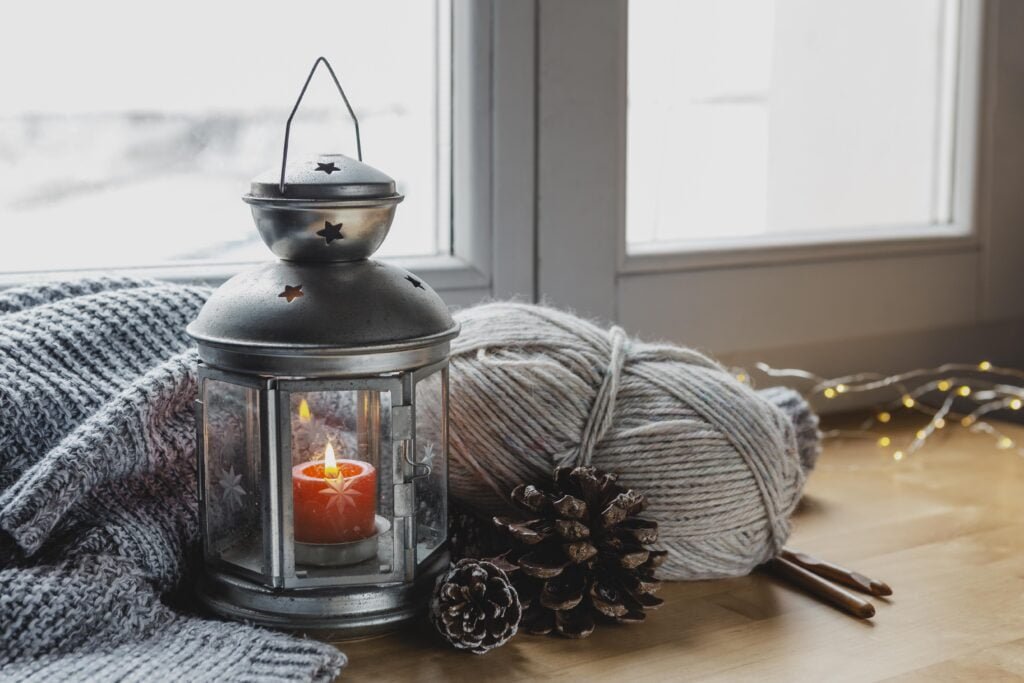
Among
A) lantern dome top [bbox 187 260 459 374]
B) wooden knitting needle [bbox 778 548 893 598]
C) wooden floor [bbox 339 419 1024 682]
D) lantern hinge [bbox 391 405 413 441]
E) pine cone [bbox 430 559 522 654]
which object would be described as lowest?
wooden floor [bbox 339 419 1024 682]

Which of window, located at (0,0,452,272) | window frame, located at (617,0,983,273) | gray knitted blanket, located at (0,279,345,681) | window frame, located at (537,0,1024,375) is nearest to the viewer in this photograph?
gray knitted blanket, located at (0,279,345,681)

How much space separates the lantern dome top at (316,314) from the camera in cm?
72

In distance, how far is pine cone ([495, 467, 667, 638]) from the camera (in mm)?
802

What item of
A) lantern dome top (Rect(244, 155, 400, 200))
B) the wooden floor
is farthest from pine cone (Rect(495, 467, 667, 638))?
lantern dome top (Rect(244, 155, 400, 200))

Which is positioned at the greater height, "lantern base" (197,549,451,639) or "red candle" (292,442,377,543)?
"red candle" (292,442,377,543)

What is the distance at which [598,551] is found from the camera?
812mm

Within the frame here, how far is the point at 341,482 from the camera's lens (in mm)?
780

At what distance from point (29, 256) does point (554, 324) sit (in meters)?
0.47

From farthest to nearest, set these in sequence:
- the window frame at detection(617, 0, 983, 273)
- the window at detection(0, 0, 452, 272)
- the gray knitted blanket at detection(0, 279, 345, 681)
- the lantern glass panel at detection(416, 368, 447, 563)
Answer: the window frame at detection(617, 0, 983, 273) < the window at detection(0, 0, 452, 272) < the lantern glass panel at detection(416, 368, 447, 563) < the gray knitted blanket at detection(0, 279, 345, 681)

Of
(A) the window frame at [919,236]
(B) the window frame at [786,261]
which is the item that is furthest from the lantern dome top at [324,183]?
(A) the window frame at [919,236]

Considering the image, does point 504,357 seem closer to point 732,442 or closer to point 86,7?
point 732,442

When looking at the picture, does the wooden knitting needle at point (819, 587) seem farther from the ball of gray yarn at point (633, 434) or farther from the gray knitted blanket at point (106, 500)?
the gray knitted blanket at point (106, 500)

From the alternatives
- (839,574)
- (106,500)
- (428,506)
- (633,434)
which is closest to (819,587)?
(839,574)

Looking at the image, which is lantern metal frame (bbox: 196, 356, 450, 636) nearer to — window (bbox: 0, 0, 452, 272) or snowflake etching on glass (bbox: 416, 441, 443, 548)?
snowflake etching on glass (bbox: 416, 441, 443, 548)
